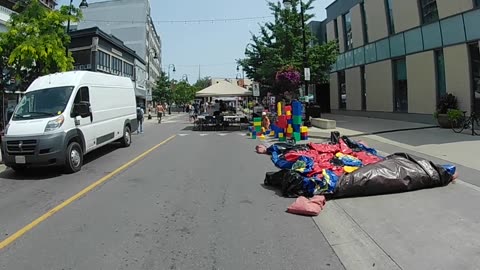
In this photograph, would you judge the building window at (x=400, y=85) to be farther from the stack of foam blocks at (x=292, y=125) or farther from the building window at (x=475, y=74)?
the stack of foam blocks at (x=292, y=125)

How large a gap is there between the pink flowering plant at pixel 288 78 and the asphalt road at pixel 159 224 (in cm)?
1660

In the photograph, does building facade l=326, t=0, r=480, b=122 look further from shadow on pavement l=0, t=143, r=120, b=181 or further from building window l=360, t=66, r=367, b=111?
shadow on pavement l=0, t=143, r=120, b=181

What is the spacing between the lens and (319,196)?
24.8 feet

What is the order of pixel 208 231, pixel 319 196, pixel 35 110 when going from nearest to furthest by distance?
pixel 208 231 < pixel 319 196 < pixel 35 110

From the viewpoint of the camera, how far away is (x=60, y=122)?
11133 millimetres

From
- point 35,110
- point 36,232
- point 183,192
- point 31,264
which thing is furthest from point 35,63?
point 31,264

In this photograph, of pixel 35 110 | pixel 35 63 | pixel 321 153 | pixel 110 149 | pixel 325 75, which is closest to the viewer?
pixel 321 153

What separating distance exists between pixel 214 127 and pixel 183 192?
66.0 ft

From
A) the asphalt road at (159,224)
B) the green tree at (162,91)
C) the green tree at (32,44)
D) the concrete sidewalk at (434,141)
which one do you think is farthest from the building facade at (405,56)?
the green tree at (162,91)

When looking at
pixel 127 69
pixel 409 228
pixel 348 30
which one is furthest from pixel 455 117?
pixel 127 69

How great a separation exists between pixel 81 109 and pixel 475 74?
15430 mm

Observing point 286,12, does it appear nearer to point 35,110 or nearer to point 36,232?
point 35,110

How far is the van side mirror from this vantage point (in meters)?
11.9

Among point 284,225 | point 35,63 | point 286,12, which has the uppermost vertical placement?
point 286,12
